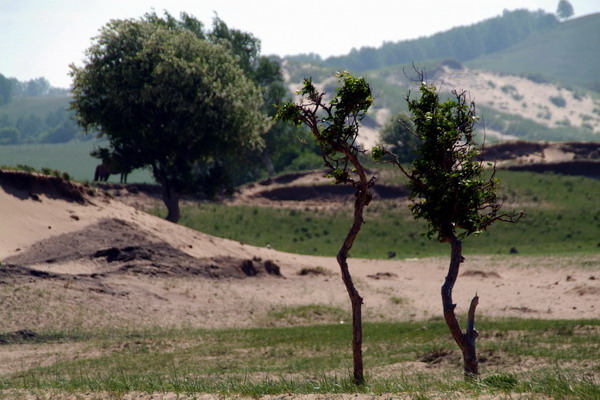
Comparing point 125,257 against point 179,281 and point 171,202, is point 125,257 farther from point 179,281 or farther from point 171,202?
point 171,202

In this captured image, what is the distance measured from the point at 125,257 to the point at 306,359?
53.5ft

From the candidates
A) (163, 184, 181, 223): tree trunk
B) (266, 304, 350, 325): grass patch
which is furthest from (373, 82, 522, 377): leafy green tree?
(163, 184, 181, 223): tree trunk

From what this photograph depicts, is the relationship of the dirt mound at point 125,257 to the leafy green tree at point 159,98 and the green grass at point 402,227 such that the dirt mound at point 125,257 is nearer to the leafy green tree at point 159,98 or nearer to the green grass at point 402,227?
the leafy green tree at point 159,98

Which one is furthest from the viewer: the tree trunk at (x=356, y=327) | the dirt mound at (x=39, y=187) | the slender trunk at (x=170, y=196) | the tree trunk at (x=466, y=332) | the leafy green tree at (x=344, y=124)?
the slender trunk at (x=170, y=196)

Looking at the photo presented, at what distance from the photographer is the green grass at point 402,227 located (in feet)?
172

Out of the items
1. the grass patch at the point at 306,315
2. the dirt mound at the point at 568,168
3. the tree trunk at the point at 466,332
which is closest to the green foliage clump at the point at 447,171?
the tree trunk at the point at 466,332

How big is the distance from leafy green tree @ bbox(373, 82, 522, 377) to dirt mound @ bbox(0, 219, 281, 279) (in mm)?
20126

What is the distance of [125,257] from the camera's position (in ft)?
112

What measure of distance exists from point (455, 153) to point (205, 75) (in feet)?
108

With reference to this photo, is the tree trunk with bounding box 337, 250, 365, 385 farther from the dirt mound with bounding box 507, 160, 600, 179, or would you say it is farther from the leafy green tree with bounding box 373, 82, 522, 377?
the dirt mound with bounding box 507, 160, 600, 179

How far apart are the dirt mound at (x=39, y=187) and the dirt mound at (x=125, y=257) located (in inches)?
128

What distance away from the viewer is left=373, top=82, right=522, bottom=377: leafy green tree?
1430cm

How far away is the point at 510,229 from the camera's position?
58.1 m

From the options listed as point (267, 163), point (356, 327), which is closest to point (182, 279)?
point (356, 327)
